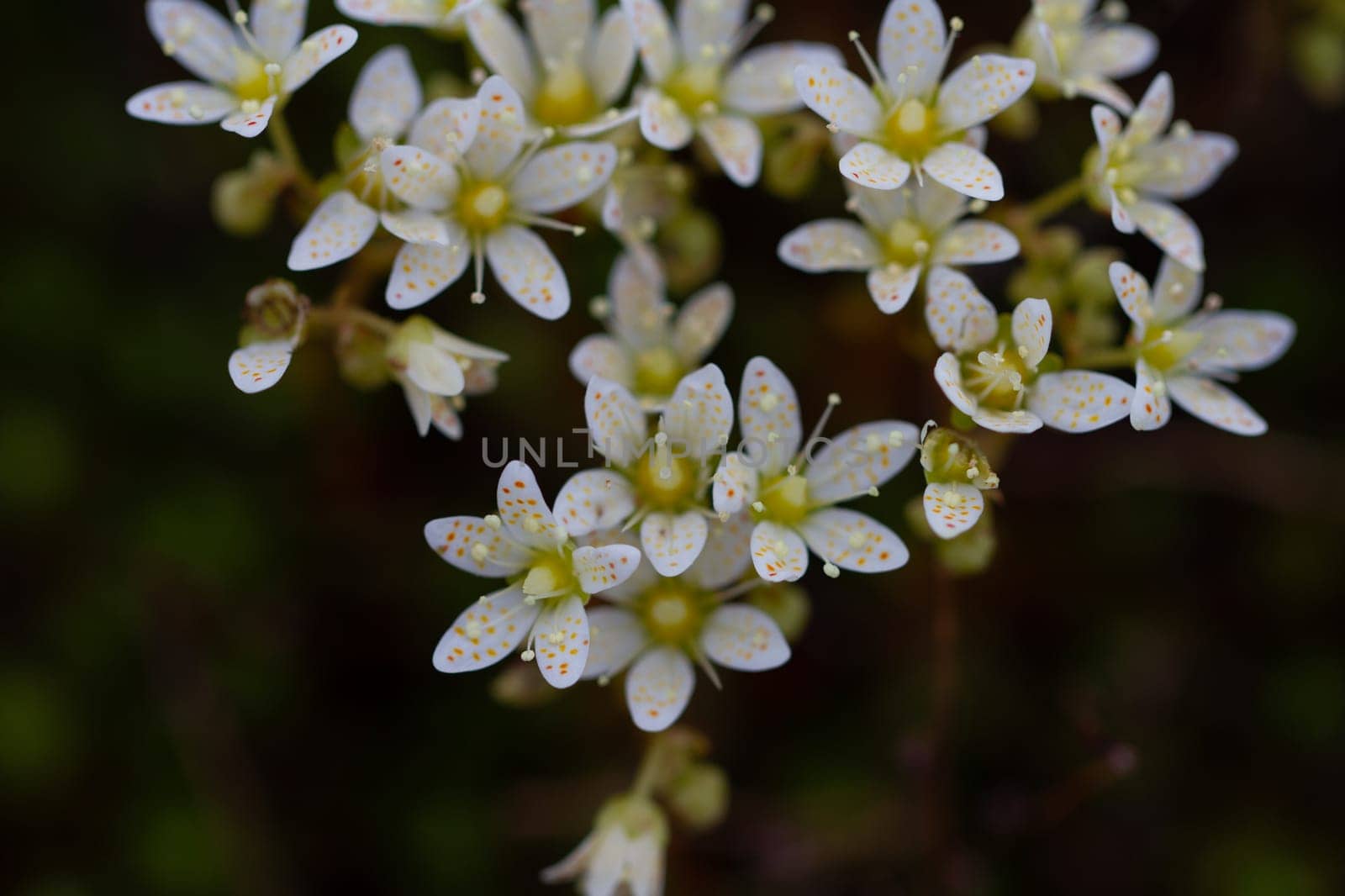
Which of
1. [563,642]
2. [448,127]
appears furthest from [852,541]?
[448,127]

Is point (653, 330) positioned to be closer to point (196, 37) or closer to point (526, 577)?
point (526, 577)

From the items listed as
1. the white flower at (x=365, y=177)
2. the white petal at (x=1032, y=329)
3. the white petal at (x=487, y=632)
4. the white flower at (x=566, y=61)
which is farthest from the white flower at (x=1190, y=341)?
the white flower at (x=365, y=177)

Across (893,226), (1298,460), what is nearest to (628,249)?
(893,226)

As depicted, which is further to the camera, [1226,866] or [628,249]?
[1226,866]

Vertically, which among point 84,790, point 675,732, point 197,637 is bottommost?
point 84,790

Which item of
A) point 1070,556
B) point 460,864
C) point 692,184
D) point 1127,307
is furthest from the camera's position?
point 1070,556

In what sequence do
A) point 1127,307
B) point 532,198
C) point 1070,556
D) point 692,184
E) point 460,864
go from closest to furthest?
point 1127,307
point 532,198
point 692,184
point 460,864
point 1070,556

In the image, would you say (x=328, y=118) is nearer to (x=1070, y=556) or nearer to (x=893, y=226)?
(x=893, y=226)
